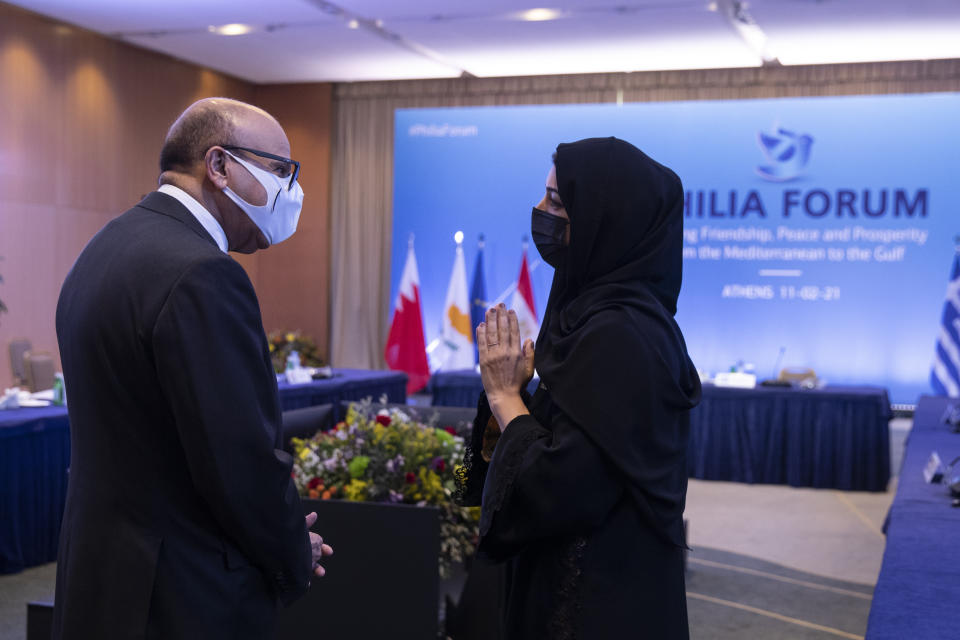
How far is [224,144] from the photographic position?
163cm

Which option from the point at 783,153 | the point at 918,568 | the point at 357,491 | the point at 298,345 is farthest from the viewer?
the point at 298,345

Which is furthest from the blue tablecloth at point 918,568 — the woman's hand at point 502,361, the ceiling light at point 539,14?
the ceiling light at point 539,14

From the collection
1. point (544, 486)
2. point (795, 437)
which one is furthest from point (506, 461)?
point (795, 437)

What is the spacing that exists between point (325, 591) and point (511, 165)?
25.5 feet

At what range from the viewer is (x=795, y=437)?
24.5 feet

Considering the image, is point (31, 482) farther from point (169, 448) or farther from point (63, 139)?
point (63, 139)

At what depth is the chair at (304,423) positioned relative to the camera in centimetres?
437

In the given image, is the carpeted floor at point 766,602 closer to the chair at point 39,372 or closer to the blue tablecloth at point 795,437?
the blue tablecloth at point 795,437

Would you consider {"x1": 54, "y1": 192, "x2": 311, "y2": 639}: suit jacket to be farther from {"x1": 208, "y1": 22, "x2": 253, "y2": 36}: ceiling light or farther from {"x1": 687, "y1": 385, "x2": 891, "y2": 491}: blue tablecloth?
{"x1": 208, "y1": 22, "x2": 253, "y2": 36}: ceiling light

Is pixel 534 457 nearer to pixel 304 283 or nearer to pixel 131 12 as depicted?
pixel 131 12

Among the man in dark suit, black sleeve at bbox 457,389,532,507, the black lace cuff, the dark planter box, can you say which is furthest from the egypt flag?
the man in dark suit

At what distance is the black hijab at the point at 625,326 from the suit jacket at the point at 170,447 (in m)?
0.50

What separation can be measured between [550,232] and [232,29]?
8.04 metres

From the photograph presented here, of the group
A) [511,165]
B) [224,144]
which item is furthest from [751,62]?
[224,144]
